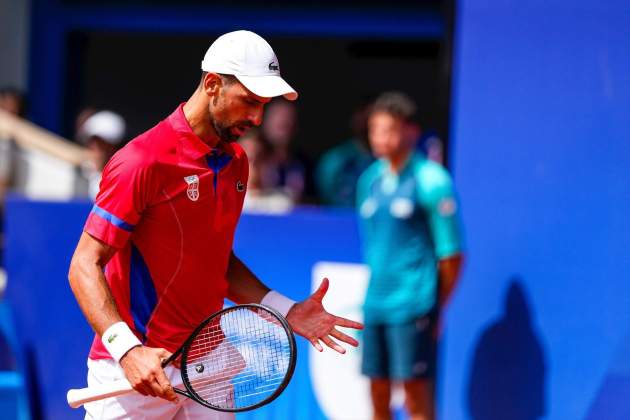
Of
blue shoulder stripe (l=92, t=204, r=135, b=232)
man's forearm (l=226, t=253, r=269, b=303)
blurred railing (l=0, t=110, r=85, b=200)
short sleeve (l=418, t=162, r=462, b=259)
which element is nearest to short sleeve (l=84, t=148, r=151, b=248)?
Answer: blue shoulder stripe (l=92, t=204, r=135, b=232)

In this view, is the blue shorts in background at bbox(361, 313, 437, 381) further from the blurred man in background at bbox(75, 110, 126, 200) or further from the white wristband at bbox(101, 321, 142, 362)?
the white wristband at bbox(101, 321, 142, 362)

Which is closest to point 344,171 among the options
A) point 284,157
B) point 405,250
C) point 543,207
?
point 284,157

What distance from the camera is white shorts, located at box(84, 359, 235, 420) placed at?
3.93 m

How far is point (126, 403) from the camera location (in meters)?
3.93

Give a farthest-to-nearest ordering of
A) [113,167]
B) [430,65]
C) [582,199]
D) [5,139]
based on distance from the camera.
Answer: [430,65] → [5,139] → [582,199] → [113,167]

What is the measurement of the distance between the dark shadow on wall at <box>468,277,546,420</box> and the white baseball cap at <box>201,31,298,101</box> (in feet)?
9.03

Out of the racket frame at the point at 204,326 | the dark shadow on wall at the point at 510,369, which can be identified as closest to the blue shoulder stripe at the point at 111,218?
the racket frame at the point at 204,326

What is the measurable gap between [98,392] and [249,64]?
114 centimetres

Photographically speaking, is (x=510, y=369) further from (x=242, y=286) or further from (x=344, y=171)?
(x=344, y=171)

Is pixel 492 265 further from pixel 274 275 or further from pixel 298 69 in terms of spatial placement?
pixel 298 69

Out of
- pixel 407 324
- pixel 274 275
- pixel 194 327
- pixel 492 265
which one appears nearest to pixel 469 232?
pixel 492 265

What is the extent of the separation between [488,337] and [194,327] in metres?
2.62

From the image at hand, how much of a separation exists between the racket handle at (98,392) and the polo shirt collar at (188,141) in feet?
2.53

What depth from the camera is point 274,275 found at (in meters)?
6.75
